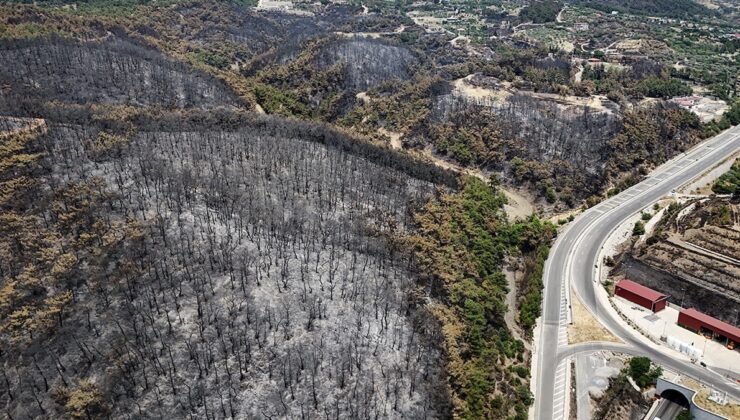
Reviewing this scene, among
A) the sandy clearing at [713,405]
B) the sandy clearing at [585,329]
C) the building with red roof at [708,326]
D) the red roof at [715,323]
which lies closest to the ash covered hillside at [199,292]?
the sandy clearing at [585,329]

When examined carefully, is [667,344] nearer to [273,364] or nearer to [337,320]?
[337,320]

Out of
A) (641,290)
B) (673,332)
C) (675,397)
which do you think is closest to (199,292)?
(675,397)

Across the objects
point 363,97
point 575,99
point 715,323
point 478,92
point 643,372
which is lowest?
point 643,372

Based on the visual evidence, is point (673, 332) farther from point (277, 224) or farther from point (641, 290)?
point (277, 224)

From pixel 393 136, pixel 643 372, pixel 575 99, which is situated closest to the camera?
pixel 643 372

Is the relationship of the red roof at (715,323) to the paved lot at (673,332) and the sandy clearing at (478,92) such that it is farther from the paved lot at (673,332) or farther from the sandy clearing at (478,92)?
the sandy clearing at (478,92)
